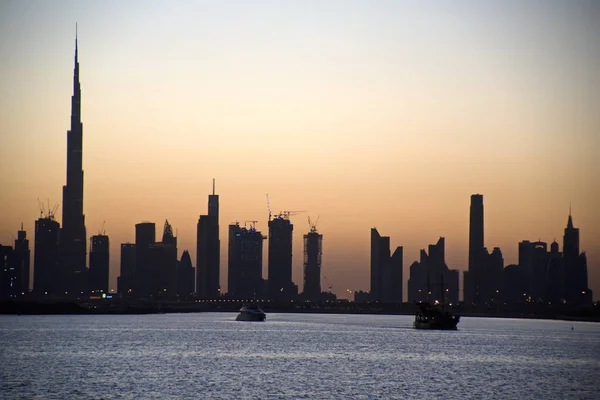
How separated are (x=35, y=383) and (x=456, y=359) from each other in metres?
67.7

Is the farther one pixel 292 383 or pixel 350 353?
pixel 350 353

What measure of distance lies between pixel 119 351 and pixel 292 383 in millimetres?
53575

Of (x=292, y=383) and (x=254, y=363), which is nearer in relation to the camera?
(x=292, y=383)

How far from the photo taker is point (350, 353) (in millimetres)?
150500

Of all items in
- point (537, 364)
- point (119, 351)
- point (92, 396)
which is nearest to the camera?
point (92, 396)

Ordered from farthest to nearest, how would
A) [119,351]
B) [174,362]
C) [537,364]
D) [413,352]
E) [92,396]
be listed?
[413,352], [119,351], [537,364], [174,362], [92,396]

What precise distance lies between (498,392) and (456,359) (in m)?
44.0

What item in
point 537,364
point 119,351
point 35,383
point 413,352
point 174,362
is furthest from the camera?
point 413,352

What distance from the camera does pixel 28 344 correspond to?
538 feet

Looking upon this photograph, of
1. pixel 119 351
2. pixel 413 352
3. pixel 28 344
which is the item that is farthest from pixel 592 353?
pixel 28 344

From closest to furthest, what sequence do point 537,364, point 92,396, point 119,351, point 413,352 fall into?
1. point 92,396
2. point 537,364
3. point 119,351
4. point 413,352

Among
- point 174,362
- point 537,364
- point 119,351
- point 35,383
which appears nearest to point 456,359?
point 537,364

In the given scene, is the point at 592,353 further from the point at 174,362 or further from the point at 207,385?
the point at 207,385

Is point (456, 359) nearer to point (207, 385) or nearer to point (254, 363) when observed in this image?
point (254, 363)
